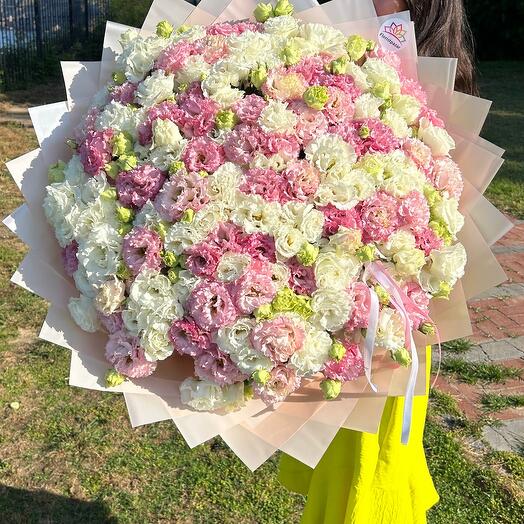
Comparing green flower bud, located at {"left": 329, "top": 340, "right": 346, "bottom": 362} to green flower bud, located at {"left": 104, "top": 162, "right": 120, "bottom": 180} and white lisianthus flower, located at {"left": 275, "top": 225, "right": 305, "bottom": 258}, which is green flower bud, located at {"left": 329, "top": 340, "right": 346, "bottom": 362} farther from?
green flower bud, located at {"left": 104, "top": 162, "right": 120, "bottom": 180}

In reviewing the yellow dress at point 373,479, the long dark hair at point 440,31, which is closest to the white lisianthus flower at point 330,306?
the yellow dress at point 373,479

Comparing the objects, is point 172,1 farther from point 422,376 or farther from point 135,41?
point 422,376

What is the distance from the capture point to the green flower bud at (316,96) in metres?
1.79

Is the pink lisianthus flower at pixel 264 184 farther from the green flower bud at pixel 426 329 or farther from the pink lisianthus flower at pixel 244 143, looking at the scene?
the green flower bud at pixel 426 329

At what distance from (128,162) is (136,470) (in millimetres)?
2320

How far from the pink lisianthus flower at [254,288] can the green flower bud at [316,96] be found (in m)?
0.42

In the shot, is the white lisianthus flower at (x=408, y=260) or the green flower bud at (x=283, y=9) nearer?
the white lisianthus flower at (x=408, y=260)

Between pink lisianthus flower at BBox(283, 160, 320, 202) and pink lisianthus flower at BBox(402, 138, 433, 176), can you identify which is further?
pink lisianthus flower at BBox(402, 138, 433, 176)

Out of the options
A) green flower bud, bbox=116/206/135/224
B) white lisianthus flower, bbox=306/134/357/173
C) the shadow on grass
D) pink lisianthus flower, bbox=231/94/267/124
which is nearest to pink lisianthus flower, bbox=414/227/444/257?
white lisianthus flower, bbox=306/134/357/173

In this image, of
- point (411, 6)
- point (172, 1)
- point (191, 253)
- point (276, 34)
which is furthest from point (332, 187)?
point (411, 6)

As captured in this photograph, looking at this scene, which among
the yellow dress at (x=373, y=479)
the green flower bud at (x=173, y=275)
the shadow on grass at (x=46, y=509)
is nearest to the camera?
the green flower bud at (x=173, y=275)

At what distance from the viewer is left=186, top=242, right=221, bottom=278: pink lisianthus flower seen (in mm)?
1702

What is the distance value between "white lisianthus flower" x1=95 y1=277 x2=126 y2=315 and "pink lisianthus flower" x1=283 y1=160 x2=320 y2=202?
1.52ft

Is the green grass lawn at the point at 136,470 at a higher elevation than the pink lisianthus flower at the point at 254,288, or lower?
lower
